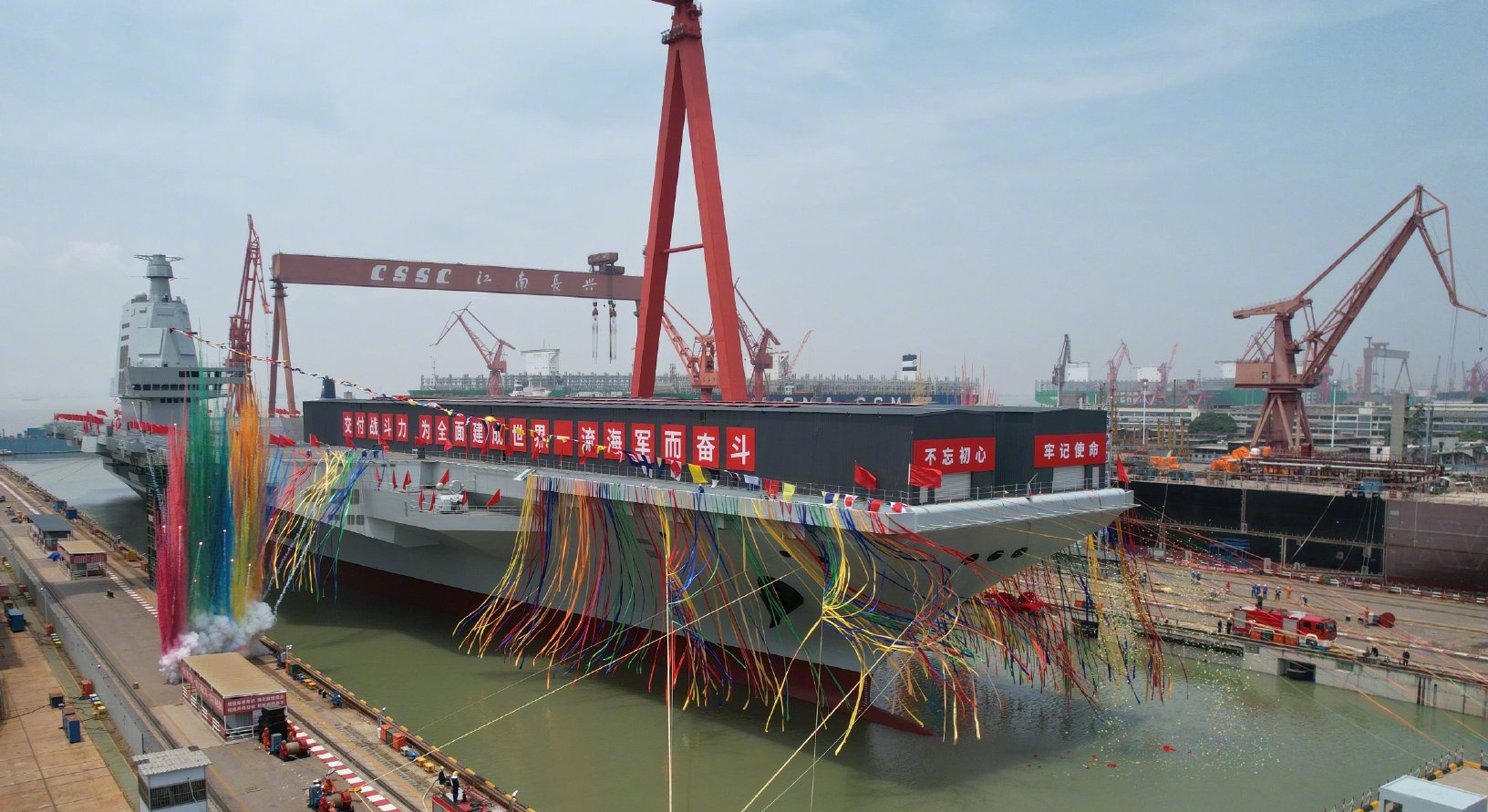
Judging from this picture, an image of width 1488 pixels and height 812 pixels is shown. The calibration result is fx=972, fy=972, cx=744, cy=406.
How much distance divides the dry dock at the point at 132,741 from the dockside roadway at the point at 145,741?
16mm

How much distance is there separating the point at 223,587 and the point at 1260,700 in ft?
65.6

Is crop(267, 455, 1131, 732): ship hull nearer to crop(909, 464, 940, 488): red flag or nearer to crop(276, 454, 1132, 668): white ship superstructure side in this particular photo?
crop(276, 454, 1132, 668): white ship superstructure side

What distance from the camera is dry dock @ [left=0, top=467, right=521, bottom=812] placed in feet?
40.6

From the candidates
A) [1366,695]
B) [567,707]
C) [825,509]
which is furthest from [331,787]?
[1366,695]

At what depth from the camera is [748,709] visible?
1731 cm

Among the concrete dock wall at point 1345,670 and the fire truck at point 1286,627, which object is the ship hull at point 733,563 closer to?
the concrete dock wall at point 1345,670

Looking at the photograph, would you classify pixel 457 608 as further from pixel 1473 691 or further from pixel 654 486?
pixel 1473 691

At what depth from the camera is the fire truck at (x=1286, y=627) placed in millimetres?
21016

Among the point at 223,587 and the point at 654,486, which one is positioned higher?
the point at 654,486

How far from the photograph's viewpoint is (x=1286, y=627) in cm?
2188

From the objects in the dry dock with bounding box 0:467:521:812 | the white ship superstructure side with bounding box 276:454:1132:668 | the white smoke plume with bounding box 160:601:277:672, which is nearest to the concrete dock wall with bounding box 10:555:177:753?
the dry dock with bounding box 0:467:521:812

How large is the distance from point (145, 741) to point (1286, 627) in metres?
22.1

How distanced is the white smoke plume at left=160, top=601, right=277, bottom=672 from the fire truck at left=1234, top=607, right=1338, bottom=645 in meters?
20.8

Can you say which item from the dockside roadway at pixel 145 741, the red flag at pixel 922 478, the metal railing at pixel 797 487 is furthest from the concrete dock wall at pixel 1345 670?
the dockside roadway at pixel 145 741
